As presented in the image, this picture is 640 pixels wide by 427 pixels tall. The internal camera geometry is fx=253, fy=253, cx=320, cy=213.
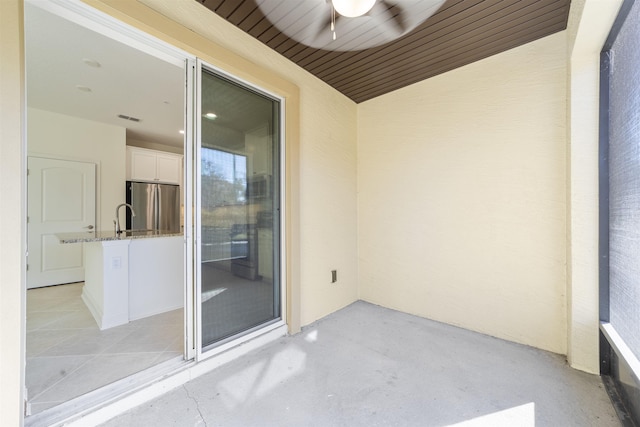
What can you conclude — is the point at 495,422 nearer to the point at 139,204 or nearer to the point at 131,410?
the point at 131,410

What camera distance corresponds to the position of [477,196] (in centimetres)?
245

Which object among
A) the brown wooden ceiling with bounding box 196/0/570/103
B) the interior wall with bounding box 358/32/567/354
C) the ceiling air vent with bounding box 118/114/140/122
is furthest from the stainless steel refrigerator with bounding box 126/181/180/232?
the interior wall with bounding box 358/32/567/354

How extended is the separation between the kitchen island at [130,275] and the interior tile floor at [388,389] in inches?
55.2

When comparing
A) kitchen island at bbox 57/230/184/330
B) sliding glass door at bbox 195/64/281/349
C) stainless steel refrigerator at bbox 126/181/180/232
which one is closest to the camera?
sliding glass door at bbox 195/64/281/349

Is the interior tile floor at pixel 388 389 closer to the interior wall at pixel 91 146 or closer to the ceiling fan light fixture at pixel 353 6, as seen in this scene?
the ceiling fan light fixture at pixel 353 6

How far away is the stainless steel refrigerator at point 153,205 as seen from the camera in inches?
182

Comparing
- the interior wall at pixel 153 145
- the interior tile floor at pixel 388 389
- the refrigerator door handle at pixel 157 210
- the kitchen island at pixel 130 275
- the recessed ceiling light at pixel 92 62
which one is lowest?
the interior tile floor at pixel 388 389

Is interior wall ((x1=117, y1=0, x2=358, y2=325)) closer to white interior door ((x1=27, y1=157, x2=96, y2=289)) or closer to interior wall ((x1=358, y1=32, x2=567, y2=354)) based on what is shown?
interior wall ((x1=358, y1=32, x2=567, y2=354))

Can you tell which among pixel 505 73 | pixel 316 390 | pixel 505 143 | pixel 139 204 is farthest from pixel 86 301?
pixel 505 73

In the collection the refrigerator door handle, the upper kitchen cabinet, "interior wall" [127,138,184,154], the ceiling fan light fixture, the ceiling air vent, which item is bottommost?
the refrigerator door handle

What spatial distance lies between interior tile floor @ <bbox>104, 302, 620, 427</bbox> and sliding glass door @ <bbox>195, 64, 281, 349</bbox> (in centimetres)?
38

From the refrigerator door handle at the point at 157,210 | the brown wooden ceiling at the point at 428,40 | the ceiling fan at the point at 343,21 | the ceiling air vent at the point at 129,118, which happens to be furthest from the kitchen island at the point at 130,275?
the ceiling fan at the point at 343,21

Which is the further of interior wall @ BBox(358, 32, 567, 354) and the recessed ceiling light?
the recessed ceiling light

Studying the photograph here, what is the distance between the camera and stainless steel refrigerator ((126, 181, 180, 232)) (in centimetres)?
462
